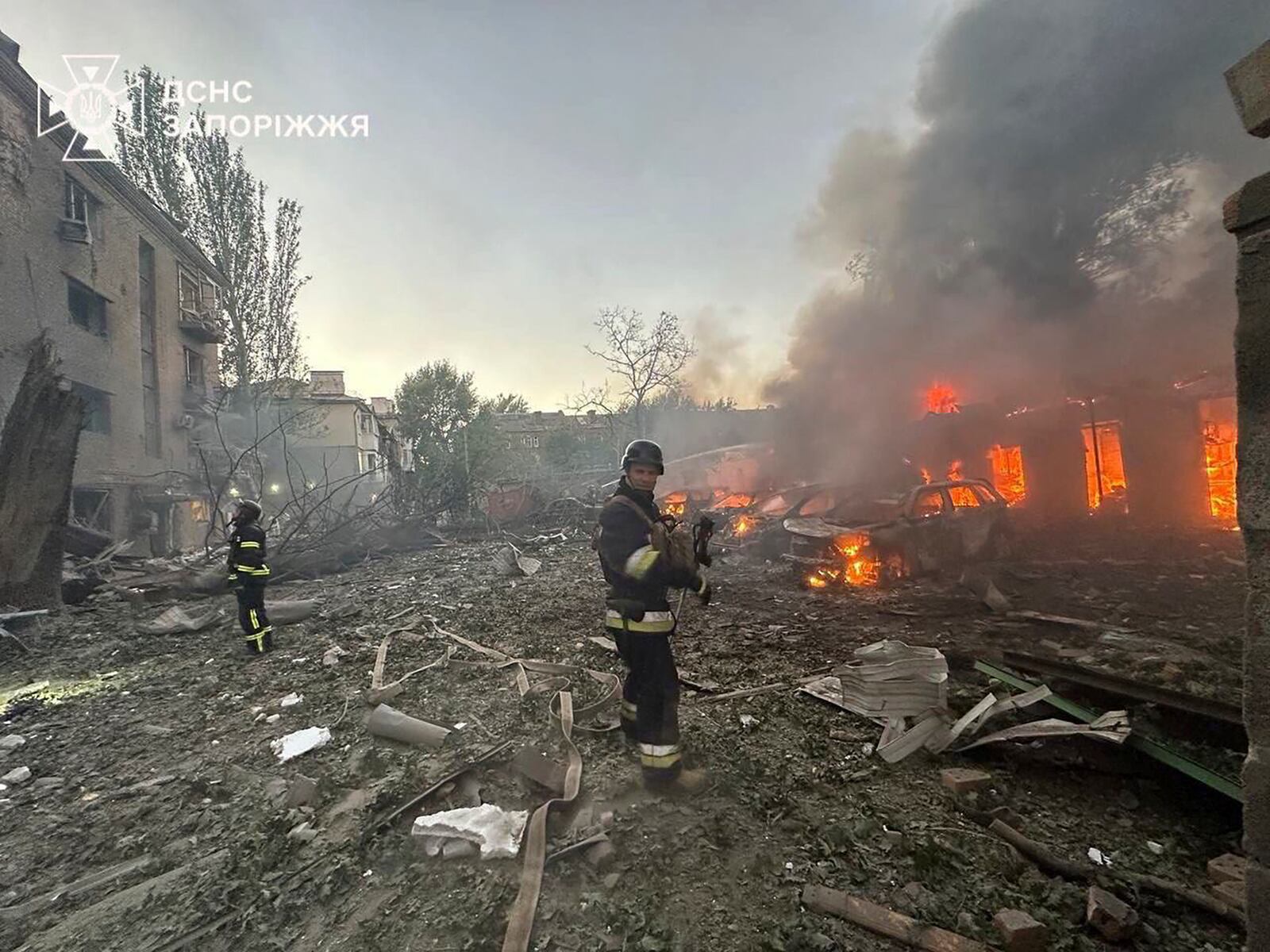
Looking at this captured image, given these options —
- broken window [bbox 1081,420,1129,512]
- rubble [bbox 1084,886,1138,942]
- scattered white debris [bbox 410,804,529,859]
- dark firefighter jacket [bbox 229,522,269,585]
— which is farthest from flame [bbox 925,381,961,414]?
scattered white debris [bbox 410,804,529,859]

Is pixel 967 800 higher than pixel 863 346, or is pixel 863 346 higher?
pixel 863 346

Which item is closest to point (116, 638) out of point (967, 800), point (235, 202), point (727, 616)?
point (727, 616)

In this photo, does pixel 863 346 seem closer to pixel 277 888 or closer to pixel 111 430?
pixel 277 888

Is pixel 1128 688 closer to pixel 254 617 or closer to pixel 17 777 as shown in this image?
pixel 17 777

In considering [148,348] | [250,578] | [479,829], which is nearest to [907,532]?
[479,829]

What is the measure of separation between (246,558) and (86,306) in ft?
48.0

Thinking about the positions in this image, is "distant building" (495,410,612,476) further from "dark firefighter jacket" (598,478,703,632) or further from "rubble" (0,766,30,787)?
"dark firefighter jacket" (598,478,703,632)

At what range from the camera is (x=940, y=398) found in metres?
17.0

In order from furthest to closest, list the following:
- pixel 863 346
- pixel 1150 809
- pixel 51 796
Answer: pixel 863 346 < pixel 51 796 < pixel 1150 809

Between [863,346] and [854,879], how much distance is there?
18.2 meters

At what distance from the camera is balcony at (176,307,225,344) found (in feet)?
62.3

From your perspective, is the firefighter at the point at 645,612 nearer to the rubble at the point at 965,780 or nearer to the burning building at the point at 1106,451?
the rubble at the point at 965,780

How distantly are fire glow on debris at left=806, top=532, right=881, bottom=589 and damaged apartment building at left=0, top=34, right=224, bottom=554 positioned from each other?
1286cm

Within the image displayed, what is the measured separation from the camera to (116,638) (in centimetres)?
668
